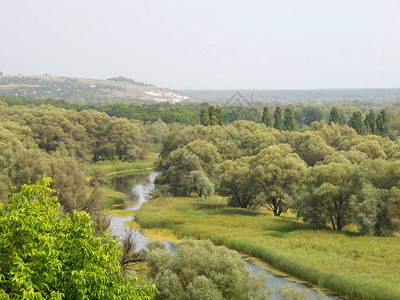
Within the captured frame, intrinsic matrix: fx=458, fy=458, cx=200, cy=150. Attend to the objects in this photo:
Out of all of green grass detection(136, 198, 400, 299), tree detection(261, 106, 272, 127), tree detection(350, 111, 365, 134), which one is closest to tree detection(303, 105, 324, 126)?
tree detection(350, 111, 365, 134)

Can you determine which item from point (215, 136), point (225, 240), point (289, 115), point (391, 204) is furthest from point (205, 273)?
point (289, 115)

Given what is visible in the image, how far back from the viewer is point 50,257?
513 inches

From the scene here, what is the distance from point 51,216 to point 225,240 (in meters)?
32.2

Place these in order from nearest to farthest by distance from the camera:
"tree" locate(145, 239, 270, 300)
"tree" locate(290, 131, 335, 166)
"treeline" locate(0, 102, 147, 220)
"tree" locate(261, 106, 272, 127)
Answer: "tree" locate(145, 239, 270, 300)
"treeline" locate(0, 102, 147, 220)
"tree" locate(290, 131, 335, 166)
"tree" locate(261, 106, 272, 127)

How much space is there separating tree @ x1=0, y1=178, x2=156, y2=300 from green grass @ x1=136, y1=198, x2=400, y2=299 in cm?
2251

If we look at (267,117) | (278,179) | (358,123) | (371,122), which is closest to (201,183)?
(278,179)

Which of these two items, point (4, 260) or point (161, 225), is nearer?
point (4, 260)

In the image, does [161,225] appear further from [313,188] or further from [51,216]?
[51,216]

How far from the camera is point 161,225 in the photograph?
54281mm

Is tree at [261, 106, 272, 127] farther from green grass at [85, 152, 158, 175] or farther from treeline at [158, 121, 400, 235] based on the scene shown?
green grass at [85, 152, 158, 175]

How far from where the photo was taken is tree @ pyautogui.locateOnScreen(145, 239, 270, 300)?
23.8 metres

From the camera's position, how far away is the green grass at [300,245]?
109ft

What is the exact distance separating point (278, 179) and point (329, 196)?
8.89 meters

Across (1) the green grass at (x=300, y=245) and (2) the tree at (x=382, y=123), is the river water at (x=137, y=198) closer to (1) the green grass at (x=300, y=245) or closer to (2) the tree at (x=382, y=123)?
(1) the green grass at (x=300, y=245)
